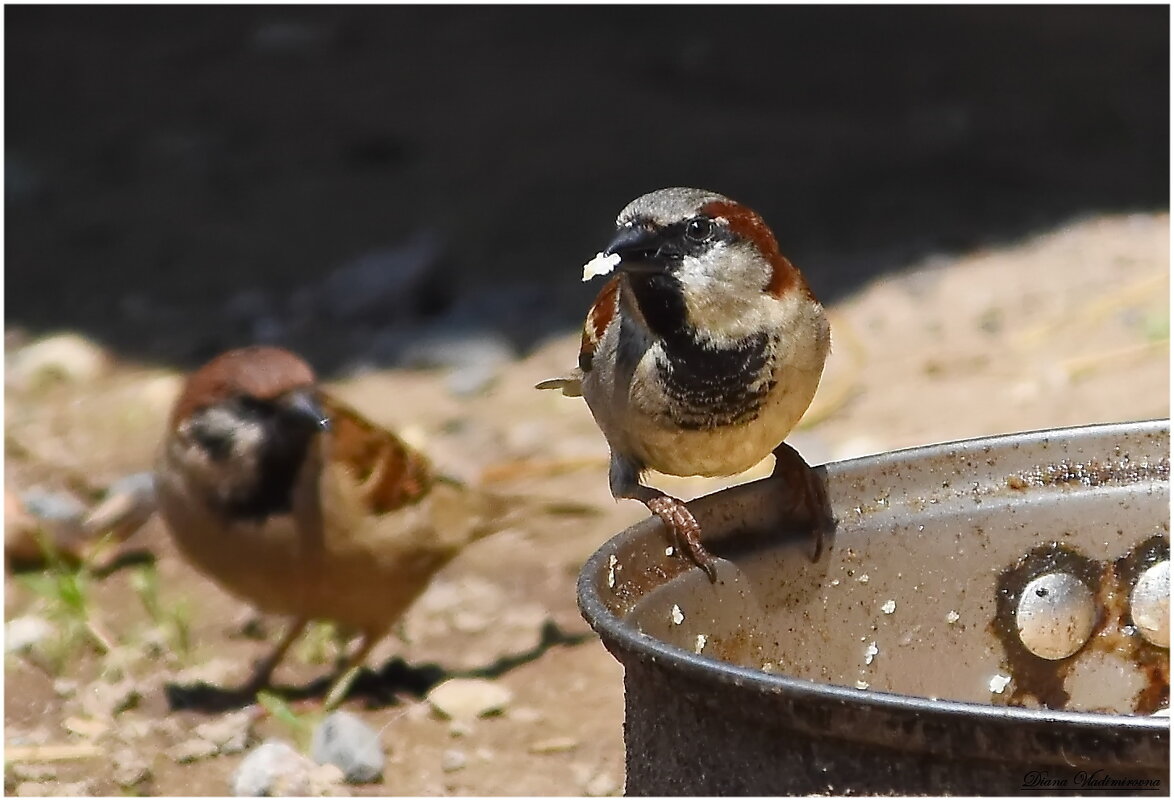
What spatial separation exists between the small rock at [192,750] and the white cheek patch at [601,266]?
174cm

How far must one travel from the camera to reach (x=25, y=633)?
13.8 ft

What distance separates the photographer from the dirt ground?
163 inches

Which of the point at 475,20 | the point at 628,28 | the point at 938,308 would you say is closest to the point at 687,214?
the point at 938,308

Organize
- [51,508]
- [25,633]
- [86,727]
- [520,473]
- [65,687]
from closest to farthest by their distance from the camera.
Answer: [86,727]
[65,687]
[25,633]
[51,508]
[520,473]

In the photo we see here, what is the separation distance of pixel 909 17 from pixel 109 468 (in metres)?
5.56

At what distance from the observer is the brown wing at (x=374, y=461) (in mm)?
4039

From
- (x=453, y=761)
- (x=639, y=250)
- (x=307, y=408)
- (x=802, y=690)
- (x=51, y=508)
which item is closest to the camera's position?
(x=802, y=690)

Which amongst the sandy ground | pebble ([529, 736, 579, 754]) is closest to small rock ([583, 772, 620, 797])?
the sandy ground

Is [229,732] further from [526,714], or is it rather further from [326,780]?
[526,714]

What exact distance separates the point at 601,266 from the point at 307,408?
1.56 metres

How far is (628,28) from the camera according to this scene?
30.7 feet

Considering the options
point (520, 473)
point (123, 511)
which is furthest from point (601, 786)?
point (123, 511)

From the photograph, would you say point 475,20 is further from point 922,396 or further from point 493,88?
point 922,396

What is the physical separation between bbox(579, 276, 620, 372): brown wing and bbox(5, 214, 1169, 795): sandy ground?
3.22ft
